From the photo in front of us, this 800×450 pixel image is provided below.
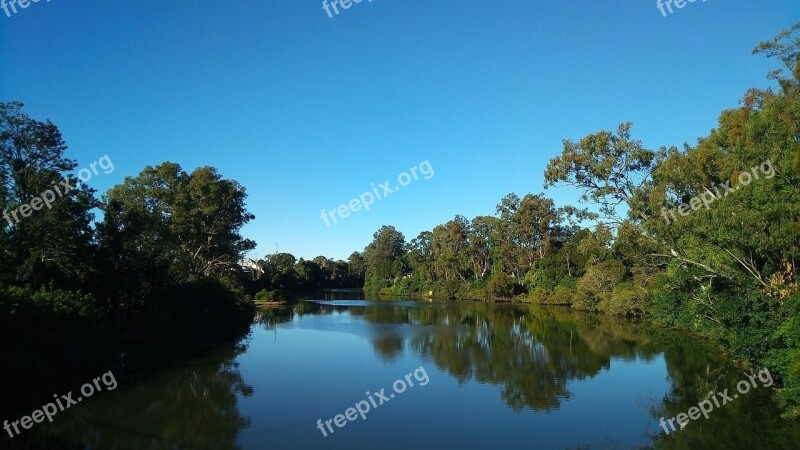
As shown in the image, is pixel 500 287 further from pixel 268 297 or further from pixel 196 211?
pixel 196 211

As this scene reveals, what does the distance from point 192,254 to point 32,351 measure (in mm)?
28421

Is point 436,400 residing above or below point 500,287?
below

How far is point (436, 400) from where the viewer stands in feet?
54.8

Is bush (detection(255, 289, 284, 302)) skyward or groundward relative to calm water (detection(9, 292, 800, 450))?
skyward

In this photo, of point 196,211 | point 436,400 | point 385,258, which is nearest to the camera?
point 436,400

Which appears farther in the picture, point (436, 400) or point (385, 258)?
point (385, 258)

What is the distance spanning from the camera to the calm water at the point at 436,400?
12859 mm

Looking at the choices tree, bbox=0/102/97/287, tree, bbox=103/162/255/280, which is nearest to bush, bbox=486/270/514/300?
tree, bbox=103/162/255/280

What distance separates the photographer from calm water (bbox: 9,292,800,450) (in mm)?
12859

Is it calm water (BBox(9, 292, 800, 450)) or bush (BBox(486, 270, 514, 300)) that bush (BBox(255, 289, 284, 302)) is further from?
calm water (BBox(9, 292, 800, 450))

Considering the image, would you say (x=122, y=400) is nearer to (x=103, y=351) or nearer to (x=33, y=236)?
(x=103, y=351)

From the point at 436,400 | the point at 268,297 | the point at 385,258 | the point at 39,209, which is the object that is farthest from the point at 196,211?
the point at 385,258

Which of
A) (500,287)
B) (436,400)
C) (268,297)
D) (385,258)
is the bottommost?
(436,400)

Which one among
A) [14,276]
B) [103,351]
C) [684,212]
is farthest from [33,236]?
[684,212]
